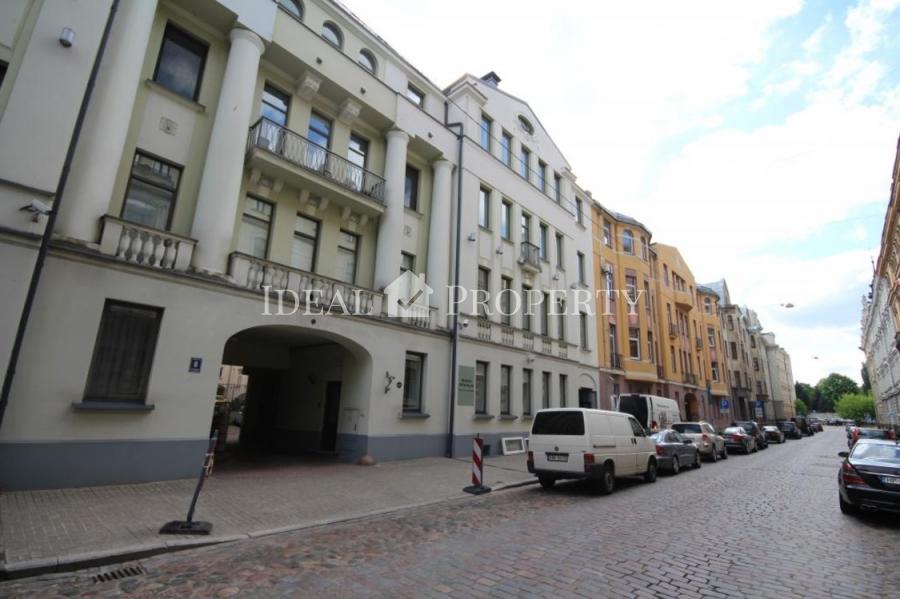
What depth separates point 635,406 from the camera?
2195cm

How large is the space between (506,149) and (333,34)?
32.3 ft

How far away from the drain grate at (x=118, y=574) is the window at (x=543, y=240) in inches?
807

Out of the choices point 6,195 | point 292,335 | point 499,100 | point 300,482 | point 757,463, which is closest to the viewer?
point 6,195

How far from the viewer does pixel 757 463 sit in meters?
18.5

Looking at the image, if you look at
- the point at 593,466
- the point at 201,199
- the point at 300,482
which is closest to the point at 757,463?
the point at 593,466

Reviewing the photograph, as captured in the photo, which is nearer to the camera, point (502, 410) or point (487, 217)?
point (502, 410)

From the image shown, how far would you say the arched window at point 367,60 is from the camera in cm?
1608

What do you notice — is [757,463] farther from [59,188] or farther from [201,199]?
[59,188]

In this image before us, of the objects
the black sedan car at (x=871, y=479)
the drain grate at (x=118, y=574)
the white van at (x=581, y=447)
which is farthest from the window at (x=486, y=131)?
the drain grate at (x=118, y=574)

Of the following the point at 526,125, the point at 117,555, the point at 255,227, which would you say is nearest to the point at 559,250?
the point at 526,125

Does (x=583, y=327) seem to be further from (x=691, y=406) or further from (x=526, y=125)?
(x=691, y=406)

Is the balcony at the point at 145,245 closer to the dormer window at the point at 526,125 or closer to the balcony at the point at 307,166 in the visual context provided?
the balcony at the point at 307,166

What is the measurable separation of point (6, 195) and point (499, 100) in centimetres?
1931

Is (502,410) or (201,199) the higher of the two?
(201,199)
